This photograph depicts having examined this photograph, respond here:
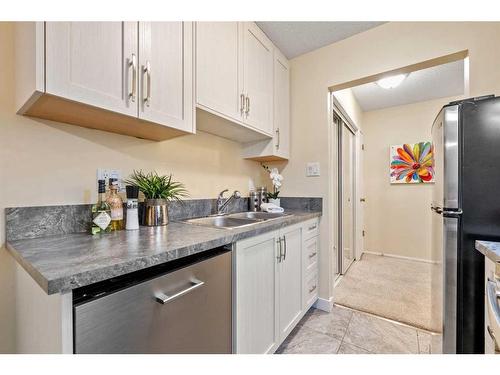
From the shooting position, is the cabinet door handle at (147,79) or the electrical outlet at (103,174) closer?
the cabinet door handle at (147,79)

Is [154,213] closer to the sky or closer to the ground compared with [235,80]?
closer to the ground

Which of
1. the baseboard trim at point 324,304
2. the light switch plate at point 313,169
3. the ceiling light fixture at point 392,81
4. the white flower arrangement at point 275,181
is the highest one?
the ceiling light fixture at point 392,81

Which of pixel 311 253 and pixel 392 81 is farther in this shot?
pixel 392 81

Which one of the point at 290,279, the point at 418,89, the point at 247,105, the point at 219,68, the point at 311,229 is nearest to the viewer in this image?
the point at 219,68

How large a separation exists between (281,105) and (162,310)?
1.86m

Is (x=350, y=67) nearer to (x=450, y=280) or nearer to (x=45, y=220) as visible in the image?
(x=450, y=280)

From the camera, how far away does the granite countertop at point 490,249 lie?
810 millimetres

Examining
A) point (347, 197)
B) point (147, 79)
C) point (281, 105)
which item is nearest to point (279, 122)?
point (281, 105)

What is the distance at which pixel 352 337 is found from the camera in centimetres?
157

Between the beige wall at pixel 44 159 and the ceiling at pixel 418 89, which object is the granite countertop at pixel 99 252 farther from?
the ceiling at pixel 418 89

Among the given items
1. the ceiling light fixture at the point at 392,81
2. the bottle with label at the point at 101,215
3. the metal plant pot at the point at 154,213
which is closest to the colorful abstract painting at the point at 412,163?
the ceiling light fixture at the point at 392,81

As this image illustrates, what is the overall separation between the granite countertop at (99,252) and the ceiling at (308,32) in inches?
64.8

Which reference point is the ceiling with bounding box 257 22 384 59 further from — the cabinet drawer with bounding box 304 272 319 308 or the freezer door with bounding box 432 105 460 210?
the cabinet drawer with bounding box 304 272 319 308

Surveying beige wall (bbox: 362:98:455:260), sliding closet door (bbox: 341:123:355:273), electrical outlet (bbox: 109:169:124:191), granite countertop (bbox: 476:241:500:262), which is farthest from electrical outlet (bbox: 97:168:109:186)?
beige wall (bbox: 362:98:455:260)
